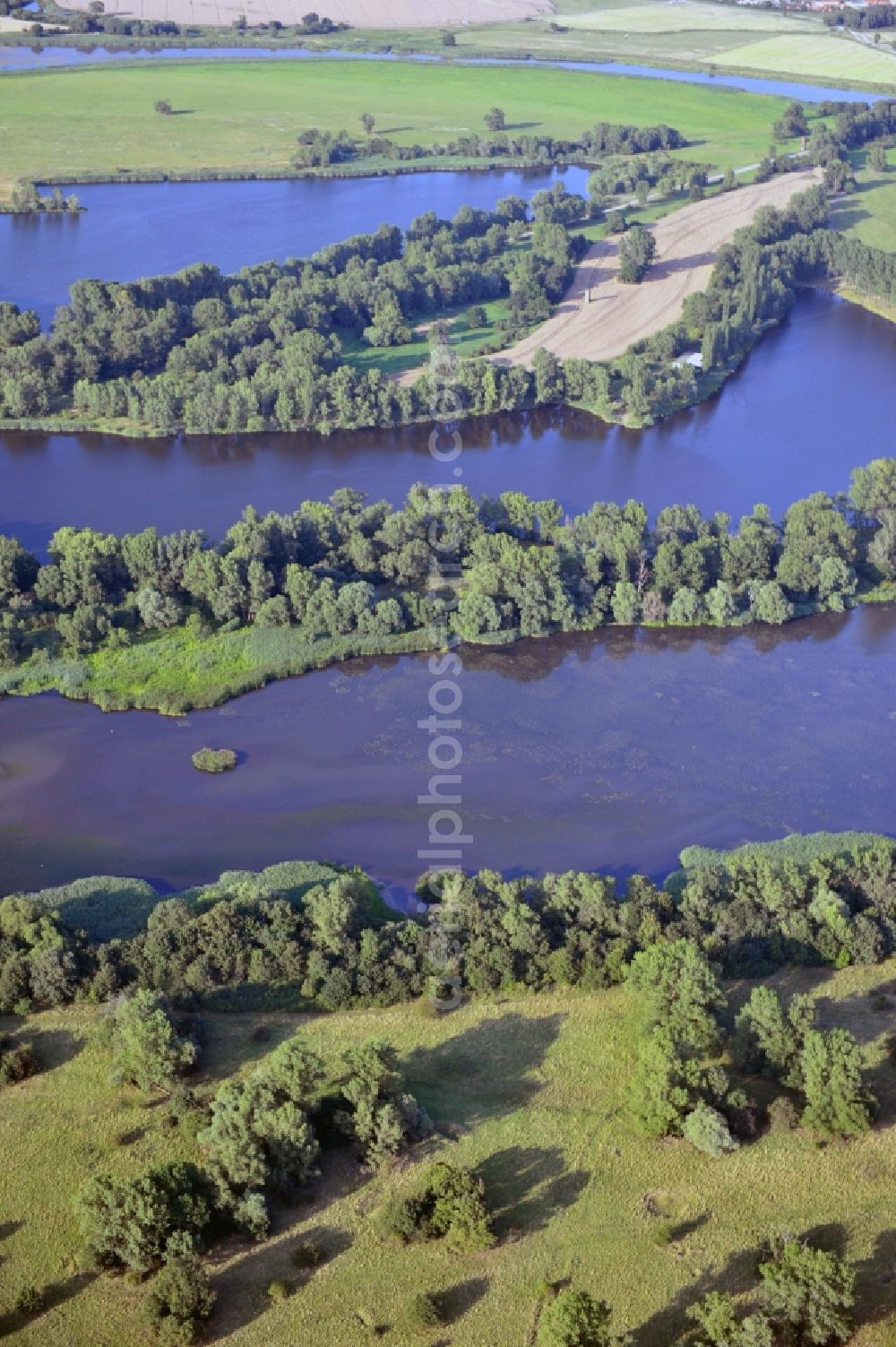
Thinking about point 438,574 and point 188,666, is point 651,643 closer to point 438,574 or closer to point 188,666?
point 438,574

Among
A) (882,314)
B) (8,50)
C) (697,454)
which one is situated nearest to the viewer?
(697,454)

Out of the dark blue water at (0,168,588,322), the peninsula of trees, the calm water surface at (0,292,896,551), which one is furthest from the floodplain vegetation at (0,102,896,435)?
the peninsula of trees

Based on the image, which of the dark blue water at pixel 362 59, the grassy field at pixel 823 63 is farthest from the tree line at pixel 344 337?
the grassy field at pixel 823 63

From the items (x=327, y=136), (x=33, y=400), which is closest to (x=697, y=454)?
(x=33, y=400)

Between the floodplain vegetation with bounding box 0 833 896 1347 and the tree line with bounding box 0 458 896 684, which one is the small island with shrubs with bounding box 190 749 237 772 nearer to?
the floodplain vegetation with bounding box 0 833 896 1347

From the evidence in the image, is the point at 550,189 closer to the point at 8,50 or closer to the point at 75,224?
the point at 75,224

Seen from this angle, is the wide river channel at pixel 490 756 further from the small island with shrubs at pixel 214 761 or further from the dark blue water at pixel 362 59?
the dark blue water at pixel 362 59
